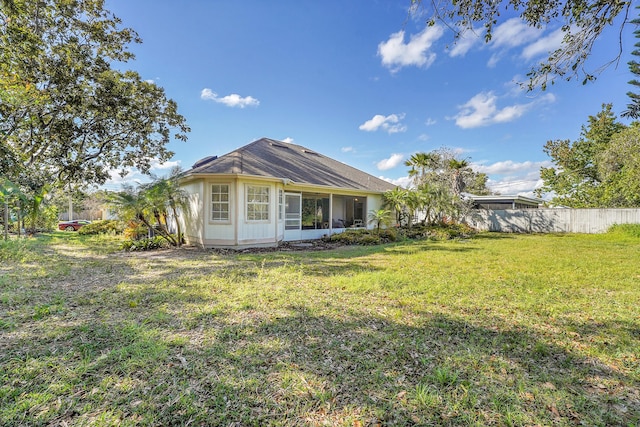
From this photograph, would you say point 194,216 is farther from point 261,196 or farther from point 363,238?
point 363,238

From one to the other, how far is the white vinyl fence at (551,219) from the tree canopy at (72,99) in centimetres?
2278

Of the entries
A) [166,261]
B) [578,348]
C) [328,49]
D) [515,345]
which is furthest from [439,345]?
[328,49]

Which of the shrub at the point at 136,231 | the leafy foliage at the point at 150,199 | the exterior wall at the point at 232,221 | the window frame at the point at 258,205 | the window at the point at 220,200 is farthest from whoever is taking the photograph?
the shrub at the point at 136,231

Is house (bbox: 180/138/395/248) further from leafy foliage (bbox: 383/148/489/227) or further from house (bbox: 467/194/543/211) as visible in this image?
house (bbox: 467/194/543/211)

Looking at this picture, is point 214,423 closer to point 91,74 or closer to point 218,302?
point 218,302

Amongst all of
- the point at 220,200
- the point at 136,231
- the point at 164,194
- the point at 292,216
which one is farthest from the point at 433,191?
the point at 136,231

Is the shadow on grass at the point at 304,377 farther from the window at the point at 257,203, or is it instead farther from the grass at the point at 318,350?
the window at the point at 257,203

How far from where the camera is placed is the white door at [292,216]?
13.5 meters

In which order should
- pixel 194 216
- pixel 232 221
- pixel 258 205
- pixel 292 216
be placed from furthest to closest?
pixel 292 216 → pixel 194 216 → pixel 258 205 → pixel 232 221

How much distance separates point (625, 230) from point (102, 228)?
32838 mm

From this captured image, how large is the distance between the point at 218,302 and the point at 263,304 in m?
0.82

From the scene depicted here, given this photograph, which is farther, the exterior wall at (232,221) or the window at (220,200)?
the window at (220,200)

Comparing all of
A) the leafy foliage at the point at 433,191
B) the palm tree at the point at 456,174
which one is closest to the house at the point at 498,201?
the leafy foliage at the point at 433,191

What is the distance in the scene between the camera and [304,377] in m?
2.82
